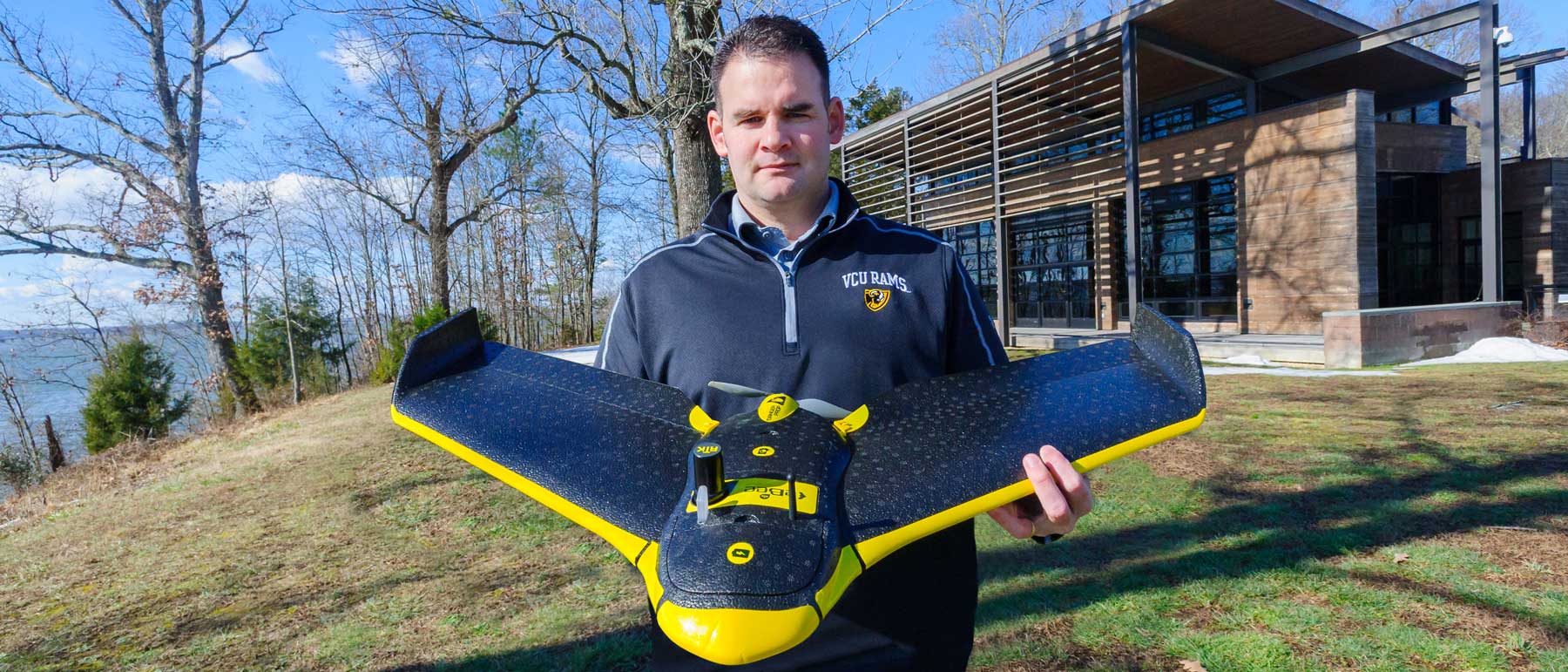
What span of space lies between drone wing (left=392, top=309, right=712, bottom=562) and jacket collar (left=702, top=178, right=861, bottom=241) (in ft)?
1.32

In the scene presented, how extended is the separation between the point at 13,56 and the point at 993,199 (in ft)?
64.8

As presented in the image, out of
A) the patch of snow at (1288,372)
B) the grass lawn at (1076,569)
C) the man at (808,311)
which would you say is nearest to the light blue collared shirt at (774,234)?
the man at (808,311)

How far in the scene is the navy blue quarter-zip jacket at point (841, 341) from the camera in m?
1.34

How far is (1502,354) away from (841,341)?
10845 millimetres

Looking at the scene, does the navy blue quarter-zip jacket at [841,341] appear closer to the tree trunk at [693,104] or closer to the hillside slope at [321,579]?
the hillside slope at [321,579]

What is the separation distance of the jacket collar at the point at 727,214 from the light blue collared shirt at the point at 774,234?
14 mm

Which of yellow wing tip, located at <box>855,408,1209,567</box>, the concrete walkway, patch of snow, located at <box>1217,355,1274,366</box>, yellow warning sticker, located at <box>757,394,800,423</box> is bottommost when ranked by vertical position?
patch of snow, located at <box>1217,355,1274,366</box>

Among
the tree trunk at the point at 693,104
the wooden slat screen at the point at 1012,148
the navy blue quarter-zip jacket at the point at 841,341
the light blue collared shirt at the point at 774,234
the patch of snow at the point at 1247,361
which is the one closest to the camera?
the navy blue quarter-zip jacket at the point at 841,341

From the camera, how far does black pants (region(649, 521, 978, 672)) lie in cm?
128

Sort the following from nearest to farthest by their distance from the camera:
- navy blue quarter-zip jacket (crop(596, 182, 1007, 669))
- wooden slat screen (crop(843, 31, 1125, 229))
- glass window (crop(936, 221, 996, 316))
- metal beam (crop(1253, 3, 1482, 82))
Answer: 1. navy blue quarter-zip jacket (crop(596, 182, 1007, 669))
2. metal beam (crop(1253, 3, 1482, 82))
3. wooden slat screen (crop(843, 31, 1125, 229))
4. glass window (crop(936, 221, 996, 316))

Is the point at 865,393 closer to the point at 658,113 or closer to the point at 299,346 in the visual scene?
the point at 658,113

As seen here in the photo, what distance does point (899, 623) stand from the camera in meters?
1.34

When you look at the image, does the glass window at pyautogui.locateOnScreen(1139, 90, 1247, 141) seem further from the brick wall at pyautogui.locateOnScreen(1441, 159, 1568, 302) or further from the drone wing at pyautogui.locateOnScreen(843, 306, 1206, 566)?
the drone wing at pyautogui.locateOnScreen(843, 306, 1206, 566)

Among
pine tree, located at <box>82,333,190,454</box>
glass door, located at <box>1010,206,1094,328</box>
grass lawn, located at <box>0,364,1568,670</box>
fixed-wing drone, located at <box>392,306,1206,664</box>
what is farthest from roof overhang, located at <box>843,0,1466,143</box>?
pine tree, located at <box>82,333,190,454</box>
